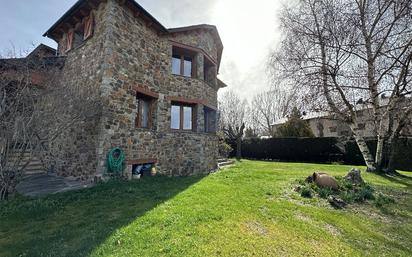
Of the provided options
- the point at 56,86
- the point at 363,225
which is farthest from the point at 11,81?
the point at 363,225

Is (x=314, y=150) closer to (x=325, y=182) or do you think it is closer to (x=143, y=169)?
(x=325, y=182)

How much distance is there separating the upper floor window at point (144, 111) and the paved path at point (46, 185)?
10.9 ft

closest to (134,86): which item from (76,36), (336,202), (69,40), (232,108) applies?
(76,36)

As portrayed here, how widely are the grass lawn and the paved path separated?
2.97 ft

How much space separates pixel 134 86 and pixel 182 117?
319 cm

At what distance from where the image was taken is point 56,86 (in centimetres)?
711

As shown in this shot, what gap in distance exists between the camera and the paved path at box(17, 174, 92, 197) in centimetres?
654

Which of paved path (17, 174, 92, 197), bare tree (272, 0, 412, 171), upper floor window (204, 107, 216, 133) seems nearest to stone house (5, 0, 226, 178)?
paved path (17, 174, 92, 197)

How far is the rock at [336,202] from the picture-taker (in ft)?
19.2

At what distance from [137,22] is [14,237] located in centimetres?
856

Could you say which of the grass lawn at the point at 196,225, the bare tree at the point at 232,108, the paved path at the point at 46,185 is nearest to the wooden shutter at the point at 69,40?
the paved path at the point at 46,185

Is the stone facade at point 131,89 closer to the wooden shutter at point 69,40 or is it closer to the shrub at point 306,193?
the wooden shutter at point 69,40

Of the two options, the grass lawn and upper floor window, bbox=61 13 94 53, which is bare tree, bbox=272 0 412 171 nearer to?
the grass lawn

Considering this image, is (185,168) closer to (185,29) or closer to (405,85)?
(185,29)
